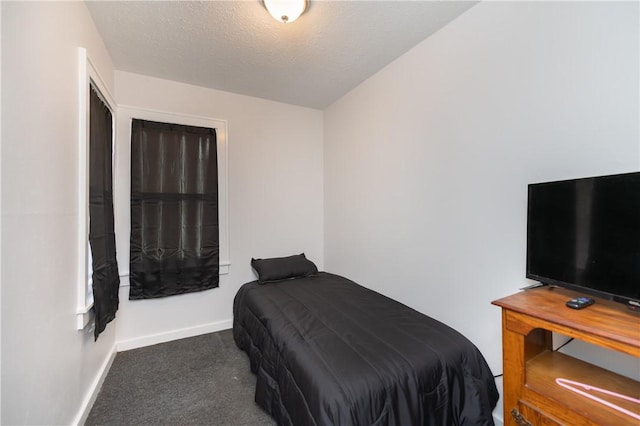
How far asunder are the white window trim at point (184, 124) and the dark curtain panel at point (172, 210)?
60mm

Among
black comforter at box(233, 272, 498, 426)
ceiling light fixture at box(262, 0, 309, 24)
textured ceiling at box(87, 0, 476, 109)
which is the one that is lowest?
black comforter at box(233, 272, 498, 426)

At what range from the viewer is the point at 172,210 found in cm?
266

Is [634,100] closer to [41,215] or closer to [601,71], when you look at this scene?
[601,71]

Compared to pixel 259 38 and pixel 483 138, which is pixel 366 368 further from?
pixel 259 38

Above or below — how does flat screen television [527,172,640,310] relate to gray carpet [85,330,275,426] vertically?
above

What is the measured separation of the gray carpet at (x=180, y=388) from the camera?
1695mm

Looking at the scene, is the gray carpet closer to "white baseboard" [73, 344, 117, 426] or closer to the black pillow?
"white baseboard" [73, 344, 117, 426]

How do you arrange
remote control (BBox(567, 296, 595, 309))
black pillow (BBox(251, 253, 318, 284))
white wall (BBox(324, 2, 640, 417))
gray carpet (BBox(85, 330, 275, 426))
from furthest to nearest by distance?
black pillow (BBox(251, 253, 318, 284)) → gray carpet (BBox(85, 330, 275, 426)) → white wall (BBox(324, 2, 640, 417)) → remote control (BBox(567, 296, 595, 309))

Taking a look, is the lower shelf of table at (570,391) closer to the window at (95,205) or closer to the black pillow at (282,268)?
the black pillow at (282,268)

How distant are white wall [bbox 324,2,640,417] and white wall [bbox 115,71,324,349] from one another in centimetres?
93

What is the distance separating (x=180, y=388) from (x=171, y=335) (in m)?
0.87

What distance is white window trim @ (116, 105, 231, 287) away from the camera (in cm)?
251

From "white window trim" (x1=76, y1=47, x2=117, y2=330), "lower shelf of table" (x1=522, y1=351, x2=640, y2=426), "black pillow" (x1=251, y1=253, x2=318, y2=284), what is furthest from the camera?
"black pillow" (x1=251, y1=253, x2=318, y2=284)

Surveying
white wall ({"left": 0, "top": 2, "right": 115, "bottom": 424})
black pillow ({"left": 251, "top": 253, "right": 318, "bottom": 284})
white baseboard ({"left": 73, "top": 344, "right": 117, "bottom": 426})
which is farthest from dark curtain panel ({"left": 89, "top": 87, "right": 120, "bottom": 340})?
black pillow ({"left": 251, "top": 253, "right": 318, "bottom": 284})
